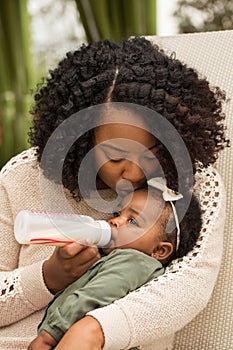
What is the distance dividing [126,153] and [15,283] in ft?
0.99

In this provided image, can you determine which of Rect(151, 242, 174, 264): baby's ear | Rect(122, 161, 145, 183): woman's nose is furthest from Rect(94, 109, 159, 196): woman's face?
Rect(151, 242, 174, 264): baby's ear

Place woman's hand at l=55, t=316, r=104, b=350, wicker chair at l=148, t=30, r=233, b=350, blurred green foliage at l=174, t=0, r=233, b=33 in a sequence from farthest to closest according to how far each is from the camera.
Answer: blurred green foliage at l=174, t=0, r=233, b=33 → wicker chair at l=148, t=30, r=233, b=350 → woman's hand at l=55, t=316, r=104, b=350

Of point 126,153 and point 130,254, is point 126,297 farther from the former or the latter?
point 126,153

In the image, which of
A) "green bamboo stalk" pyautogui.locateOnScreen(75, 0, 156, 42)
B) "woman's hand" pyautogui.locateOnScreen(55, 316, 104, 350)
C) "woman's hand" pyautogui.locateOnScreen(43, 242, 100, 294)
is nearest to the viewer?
"woman's hand" pyautogui.locateOnScreen(55, 316, 104, 350)

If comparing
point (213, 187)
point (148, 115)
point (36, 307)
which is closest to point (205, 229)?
point (213, 187)

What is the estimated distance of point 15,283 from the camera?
4.47 feet

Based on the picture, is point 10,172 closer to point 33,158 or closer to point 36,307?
point 33,158

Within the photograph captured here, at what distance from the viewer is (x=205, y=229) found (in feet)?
4.37

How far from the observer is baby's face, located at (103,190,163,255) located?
125 centimetres

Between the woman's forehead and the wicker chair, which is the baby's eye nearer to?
the woman's forehead

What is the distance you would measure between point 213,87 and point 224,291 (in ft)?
1.22

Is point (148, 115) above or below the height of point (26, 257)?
above

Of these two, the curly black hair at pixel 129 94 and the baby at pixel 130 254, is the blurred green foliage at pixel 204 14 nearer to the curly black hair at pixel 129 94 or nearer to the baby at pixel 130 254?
the curly black hair at pixel 129 94

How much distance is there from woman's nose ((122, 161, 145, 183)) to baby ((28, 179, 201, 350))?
0.07 feet
